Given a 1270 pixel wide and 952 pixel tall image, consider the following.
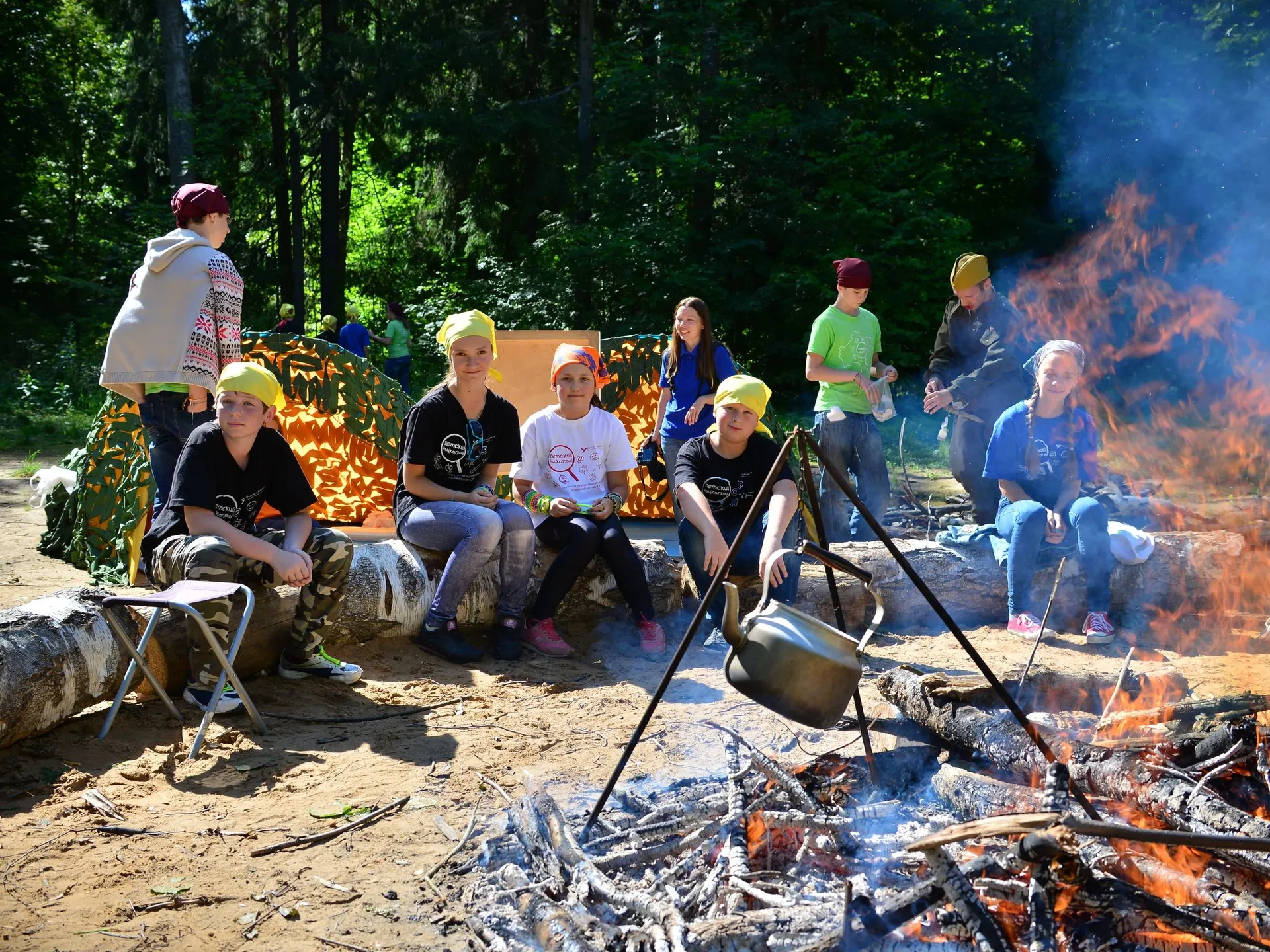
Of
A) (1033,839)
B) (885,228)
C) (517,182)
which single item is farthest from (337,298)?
(1033,839)

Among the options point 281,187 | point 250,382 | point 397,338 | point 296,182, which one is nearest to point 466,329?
point 250,382

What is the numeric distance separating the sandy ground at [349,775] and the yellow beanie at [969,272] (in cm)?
A: 218

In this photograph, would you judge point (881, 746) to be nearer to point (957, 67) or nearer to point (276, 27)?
point (957, 67)

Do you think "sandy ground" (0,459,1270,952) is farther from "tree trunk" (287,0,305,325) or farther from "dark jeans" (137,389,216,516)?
"tree trunk" (287,0,305,325)

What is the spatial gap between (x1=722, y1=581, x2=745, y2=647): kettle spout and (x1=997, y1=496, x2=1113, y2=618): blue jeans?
10.8 feet

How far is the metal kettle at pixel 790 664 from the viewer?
2652 mm

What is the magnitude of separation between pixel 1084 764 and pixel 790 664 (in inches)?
48.6

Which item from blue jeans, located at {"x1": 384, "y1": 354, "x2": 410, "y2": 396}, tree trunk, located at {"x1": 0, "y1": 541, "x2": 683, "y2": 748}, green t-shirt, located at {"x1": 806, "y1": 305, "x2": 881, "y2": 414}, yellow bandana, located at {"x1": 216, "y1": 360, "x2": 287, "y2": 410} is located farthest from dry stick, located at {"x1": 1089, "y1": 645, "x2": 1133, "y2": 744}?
blue jeans, located at {"x1": 384, "y1": 354, "x2": 410, "y2": 396}

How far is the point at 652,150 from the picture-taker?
1627cm

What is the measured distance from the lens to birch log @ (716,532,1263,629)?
573 centimetres

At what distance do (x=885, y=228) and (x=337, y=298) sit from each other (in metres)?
10.6

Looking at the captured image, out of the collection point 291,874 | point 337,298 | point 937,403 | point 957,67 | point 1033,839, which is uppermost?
point 957,67

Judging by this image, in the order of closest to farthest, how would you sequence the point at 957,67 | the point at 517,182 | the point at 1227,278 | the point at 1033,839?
1. the point at 1033,839
2. the point at 1227,278
3. the point at 957,67
4. the point at 517,182

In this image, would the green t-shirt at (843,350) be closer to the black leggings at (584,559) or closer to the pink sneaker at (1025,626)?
the pink sneaker at (1025,626)
